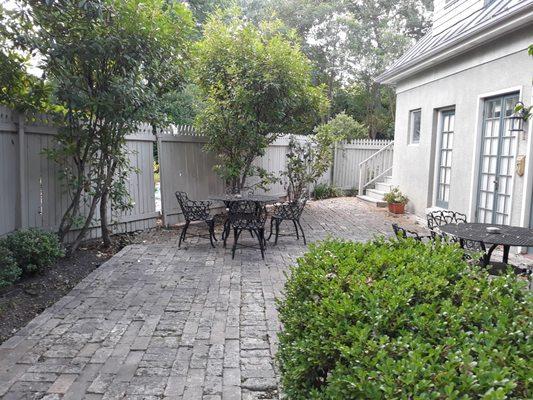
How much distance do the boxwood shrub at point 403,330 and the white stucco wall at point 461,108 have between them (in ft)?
16.8

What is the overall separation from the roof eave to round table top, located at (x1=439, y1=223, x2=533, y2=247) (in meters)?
3.23

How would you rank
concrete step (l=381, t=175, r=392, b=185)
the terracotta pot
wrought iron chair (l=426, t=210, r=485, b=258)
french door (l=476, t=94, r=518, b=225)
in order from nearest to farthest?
1. wrought iron chair (l=426, t=210, r=485, b=258)
2. french door (l=476, t=94, r=518, b=225)
3. the terracotta pot
4. concrete step (l=381, t=175, r=392, b=185)

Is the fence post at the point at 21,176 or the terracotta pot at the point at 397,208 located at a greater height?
the fence post at the point at 21,176

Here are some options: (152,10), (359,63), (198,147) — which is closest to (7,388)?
(152,10)

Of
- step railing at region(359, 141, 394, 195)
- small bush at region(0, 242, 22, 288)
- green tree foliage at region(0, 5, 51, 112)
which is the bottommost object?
small bush at region(0, 242, 22, 288)

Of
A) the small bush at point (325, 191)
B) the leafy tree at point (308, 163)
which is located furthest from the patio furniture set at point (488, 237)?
the small bush at point (325, 191)

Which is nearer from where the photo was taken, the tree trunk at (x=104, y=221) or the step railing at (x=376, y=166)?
the tree trunk at (x=104, y=221)

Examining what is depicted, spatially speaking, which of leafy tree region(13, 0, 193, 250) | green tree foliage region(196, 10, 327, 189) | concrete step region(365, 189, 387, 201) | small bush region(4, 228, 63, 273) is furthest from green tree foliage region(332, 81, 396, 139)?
small bush region(4, 228, 63, 273)

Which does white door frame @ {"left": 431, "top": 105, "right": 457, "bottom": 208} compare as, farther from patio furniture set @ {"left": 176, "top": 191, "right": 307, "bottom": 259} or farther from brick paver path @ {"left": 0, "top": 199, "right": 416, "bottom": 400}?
brick paver path @ {"left": 0, "top": 199, "right": 416, "bottom": 400}

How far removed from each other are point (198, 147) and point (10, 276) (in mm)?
5377

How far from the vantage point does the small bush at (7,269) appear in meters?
4.35

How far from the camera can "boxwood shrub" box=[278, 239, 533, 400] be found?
1390mm

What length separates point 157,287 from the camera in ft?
16.4

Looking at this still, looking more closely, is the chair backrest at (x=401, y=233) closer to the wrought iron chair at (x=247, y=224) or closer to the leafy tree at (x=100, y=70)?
the wrought iron chair at (x=247, y=224)
